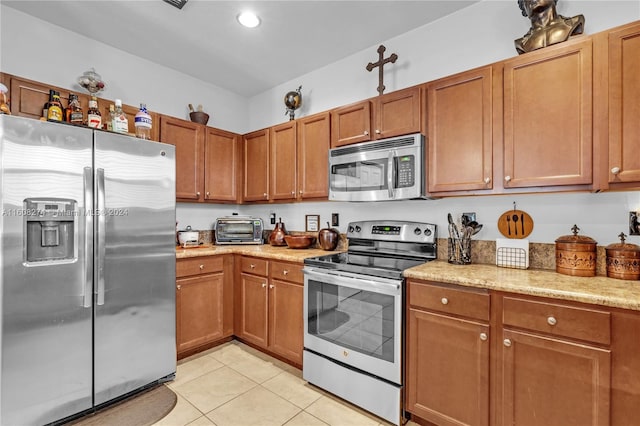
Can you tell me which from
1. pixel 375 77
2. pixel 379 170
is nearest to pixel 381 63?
pixel 375 77

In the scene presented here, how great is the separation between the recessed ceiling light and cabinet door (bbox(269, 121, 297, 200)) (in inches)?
33.3

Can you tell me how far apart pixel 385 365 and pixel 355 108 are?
73.7 inches

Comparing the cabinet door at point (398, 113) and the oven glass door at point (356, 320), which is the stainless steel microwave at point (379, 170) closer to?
the cabinet door at point (398, 113)

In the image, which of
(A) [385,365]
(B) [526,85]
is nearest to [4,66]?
(A) [385,365]

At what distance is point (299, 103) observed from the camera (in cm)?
307

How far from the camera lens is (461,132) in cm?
188

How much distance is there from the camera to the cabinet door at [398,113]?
2070 mm

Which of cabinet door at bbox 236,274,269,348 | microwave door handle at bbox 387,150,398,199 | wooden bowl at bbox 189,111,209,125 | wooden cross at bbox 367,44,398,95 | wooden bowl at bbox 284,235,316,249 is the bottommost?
cabinet door at bbox 236,274,269,348

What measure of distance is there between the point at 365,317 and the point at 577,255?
4.00 ft

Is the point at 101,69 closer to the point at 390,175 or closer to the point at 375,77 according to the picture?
the point at 375,77

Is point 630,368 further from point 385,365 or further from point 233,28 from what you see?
point 233,28

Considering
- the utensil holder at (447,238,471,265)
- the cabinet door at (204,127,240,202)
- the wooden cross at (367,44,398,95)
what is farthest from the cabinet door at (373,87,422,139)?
the cabinet door at (204,127,240,202)

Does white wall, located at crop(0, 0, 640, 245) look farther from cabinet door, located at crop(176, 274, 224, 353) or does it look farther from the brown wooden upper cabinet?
cabinet door, located at crop(176, 274, 224, 353)

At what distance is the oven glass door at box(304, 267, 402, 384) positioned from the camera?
5.80 ft
